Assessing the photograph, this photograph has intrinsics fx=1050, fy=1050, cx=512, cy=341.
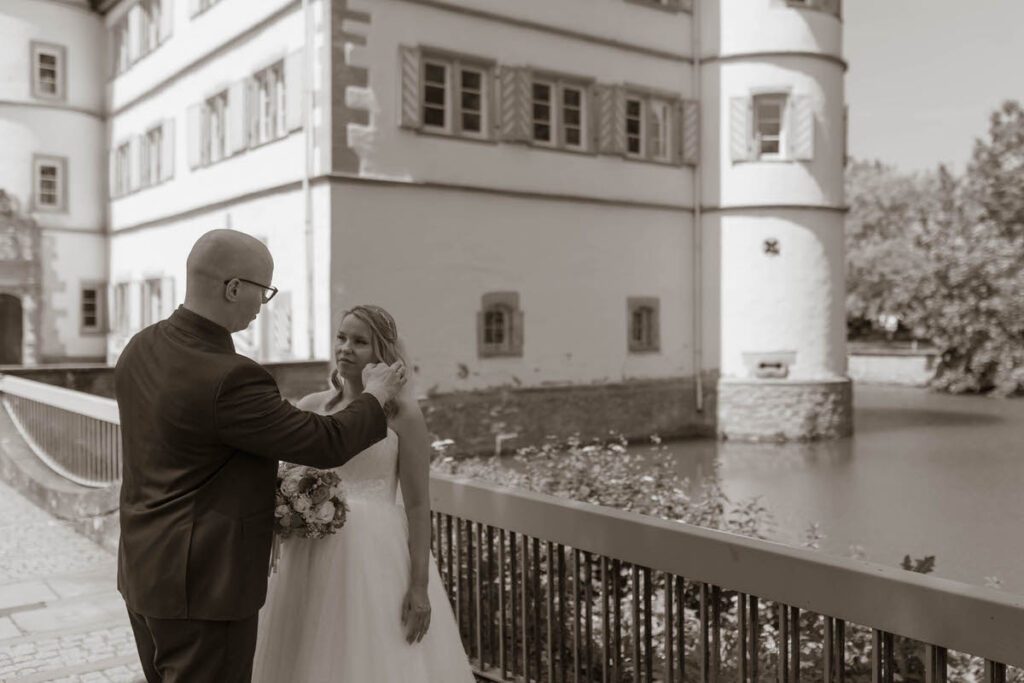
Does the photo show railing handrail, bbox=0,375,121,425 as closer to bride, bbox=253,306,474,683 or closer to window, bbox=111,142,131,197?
bride, bbox=253,306,474,683

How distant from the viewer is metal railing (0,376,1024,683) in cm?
299

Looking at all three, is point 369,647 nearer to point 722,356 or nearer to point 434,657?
point 434,657

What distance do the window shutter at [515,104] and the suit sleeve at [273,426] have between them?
54.0 feet

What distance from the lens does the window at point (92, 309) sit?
26.6m

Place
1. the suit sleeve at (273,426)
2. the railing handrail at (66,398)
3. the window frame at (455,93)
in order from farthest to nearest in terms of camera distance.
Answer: the window frame at (455,93) → the railing handrail at (66,398) → the suit sleeve at (273,426)

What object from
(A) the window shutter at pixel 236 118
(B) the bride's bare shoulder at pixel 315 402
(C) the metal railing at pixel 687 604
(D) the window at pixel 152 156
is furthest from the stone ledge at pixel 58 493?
(D) the window at pixel 152 156

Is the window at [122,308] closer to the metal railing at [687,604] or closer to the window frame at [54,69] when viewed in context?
the window frame at [54,69]

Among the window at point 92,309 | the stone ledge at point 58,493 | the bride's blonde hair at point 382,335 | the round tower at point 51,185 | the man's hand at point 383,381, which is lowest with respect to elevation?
the stone ledge at point 58,493

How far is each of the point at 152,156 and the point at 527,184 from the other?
30.9 ft

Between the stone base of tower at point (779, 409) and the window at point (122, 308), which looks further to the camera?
the window at point (122, 308)

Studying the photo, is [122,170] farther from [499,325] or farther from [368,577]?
[368,577]

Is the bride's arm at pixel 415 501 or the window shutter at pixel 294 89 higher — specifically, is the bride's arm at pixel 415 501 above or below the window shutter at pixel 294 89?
below

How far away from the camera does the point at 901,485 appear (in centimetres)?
1596

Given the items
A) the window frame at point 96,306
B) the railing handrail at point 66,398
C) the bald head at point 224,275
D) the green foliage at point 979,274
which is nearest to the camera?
the bald head at point 224,275
